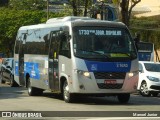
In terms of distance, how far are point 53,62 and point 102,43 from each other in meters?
2.51

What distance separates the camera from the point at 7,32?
68.2 m

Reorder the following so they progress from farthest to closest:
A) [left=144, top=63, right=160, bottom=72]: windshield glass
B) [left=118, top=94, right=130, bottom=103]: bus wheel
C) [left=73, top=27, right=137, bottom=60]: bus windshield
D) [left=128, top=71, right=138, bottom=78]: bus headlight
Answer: [left=144, top=63, right=160, bottom=72]: windshield glass
[left=118, top=94, right=130, bottom=103]: bus wheel
[left=128, top=71, right=138, bottom=78]: bus headlight
[left=73, top=27, right=137, bottom=60]: bus windshield

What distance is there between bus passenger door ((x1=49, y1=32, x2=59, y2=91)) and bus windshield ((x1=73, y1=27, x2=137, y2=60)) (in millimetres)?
1562

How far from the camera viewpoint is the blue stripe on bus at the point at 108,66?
21.1 metres

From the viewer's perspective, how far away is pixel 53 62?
76.1 ft

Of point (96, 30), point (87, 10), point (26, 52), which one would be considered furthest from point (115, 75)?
point (87, 10)

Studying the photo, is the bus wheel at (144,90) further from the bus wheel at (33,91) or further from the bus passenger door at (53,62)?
the bus passenger door at (53,62)

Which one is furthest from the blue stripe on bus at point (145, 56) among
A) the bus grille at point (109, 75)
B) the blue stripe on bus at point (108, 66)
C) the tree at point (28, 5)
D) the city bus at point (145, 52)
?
the bus grille at point (109, 75)

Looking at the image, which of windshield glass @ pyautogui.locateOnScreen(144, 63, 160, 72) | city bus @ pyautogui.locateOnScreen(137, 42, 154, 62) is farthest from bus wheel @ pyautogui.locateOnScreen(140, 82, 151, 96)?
city bus @ pyautogui.locateOnScreen(137, 42, 154, 62)

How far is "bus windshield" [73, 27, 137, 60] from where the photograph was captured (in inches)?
839

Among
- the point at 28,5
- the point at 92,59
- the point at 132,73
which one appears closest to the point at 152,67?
the point at 132,73

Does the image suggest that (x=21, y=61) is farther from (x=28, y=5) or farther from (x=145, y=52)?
(x=28, y=5)

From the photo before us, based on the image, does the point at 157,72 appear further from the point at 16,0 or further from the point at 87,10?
the point at 16,0

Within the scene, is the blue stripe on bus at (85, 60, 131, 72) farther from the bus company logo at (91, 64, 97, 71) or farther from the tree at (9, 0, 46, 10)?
the tree at (9, 0, 46, 10)
